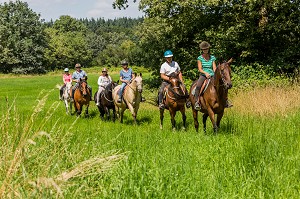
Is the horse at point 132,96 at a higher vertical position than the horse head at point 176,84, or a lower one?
lower

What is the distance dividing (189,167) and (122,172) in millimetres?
1076

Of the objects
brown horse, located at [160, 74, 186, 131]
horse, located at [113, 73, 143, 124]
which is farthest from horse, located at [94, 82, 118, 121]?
brown horse, located at [160, 74, 186, 131]

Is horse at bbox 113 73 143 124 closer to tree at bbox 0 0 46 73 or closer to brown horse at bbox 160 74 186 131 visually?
brown horse at bbox 160 74 186 131

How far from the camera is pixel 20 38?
267 ft

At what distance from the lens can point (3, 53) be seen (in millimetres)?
76125

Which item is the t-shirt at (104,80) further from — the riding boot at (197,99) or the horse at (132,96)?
the riding boot at (197,99)

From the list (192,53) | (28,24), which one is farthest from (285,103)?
(28,24)

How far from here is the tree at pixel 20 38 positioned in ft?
254

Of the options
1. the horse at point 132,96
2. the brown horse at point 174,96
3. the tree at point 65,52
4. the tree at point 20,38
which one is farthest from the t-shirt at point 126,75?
the tree at point 65,52

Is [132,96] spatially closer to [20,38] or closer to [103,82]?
[103,82]

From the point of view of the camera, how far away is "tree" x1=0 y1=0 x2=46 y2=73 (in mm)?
77438

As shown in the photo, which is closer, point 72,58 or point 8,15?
point 8,15

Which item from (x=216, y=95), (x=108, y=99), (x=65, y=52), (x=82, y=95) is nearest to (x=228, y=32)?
(x=108, y=99)

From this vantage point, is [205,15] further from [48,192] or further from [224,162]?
[48,192]
